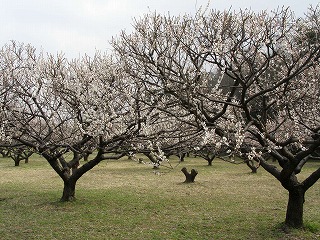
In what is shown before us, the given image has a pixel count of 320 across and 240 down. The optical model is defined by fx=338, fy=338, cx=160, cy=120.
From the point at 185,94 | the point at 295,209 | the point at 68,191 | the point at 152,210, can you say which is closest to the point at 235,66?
the point at 185,94

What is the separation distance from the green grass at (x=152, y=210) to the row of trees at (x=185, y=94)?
1.28 m

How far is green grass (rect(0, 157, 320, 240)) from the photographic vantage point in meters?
8.85

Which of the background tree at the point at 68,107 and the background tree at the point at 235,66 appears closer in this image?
the background tree at the point at 235,66

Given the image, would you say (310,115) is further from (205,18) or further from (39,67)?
(39,67)

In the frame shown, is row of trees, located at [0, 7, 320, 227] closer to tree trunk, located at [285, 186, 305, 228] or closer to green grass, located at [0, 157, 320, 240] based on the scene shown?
tree trunk, located at [285, 186, 305, 228]

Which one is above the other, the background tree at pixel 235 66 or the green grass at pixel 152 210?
the background tree at pixel 235 66

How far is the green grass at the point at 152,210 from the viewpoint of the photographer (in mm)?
8852

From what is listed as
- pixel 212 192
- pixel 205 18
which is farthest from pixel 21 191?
pixel 205 18

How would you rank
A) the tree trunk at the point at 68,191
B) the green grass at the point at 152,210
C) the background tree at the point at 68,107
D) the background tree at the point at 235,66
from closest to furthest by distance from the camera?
the background tree at the point at 235,66
the green grass at the point at 152,210
the background tree at the point at 68,107
the tree trunk at the point at 68,191

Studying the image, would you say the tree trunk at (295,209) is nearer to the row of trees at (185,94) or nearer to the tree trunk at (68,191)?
the row of trees at (185,94)

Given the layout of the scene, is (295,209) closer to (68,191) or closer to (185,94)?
(185,94)

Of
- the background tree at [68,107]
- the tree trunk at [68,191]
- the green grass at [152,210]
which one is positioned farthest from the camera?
the tree trunk at [68,191]

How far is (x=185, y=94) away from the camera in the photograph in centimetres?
804

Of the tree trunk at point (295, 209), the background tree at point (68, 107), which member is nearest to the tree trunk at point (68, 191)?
the background tree at point (68, 107)
